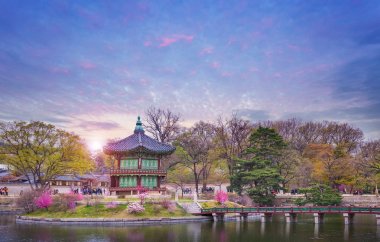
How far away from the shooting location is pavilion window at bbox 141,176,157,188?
5884 centimetres

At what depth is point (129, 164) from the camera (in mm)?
59844

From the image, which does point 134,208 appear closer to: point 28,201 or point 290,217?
point 28,201

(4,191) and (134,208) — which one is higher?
(4,191)

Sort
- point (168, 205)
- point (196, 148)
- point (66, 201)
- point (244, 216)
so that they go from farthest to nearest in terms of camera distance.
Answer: point (196, 148) < point (244, 216) < point (168, 205) < point (66, 201)

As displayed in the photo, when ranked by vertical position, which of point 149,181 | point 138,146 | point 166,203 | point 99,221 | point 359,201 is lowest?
point 99,221

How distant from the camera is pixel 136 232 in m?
38.2

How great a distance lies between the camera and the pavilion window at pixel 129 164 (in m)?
59.6

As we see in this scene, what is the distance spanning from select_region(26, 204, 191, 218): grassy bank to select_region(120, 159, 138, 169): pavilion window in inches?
435

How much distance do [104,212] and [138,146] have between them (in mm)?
13451

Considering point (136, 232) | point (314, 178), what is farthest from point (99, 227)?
point (314, 178)

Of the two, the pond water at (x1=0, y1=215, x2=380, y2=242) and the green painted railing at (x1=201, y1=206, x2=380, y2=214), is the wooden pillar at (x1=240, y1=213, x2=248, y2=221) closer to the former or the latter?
the green painted railing at (x1=201, y1=206, x2=380, y2=214)

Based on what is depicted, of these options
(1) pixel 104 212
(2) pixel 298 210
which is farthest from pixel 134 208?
(2) pixel 298 210

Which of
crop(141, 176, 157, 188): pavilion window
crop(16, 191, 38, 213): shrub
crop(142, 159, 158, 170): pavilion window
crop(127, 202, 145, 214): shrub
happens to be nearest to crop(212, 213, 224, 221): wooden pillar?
crop(127, 202, 145, 214): shrub

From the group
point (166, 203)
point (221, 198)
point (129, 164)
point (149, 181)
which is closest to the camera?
point (166, 203)
